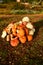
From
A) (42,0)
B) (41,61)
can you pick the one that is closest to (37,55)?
(41,61)

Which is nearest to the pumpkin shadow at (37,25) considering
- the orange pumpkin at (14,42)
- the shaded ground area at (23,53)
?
the shaded ground area at (23,53)

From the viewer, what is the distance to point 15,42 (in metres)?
8.66

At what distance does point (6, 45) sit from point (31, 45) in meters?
1.03

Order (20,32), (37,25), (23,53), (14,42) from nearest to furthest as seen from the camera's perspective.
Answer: (23,53) < (14,42) < (20,32) < (37,25)

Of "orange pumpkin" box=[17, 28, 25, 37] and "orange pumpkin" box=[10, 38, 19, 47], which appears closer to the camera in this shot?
"orange pumpkin" box=[10, 38, 19, 47]

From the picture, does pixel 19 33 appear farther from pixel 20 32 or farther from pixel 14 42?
pixel 14 42

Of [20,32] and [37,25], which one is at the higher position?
[20,32]

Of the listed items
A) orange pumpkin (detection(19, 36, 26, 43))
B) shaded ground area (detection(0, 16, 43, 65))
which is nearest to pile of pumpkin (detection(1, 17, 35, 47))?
orange pumpkin (detection(19, 36, 26, 43))

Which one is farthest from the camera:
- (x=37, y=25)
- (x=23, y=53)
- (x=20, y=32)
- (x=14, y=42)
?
(x=37, y=25)

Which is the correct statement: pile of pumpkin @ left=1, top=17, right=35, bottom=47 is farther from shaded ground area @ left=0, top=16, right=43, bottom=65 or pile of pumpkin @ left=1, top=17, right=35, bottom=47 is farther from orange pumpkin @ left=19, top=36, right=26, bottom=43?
shaded ground area @ left=0, top=16, right=43, bottom=65

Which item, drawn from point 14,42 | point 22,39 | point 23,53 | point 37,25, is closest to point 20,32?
point 22,39

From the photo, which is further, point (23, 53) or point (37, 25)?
point (37, 25)

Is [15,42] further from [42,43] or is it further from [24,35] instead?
[42,43]

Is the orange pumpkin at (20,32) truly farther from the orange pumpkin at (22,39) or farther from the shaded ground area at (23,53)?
the shaded ground area at (23,53)
